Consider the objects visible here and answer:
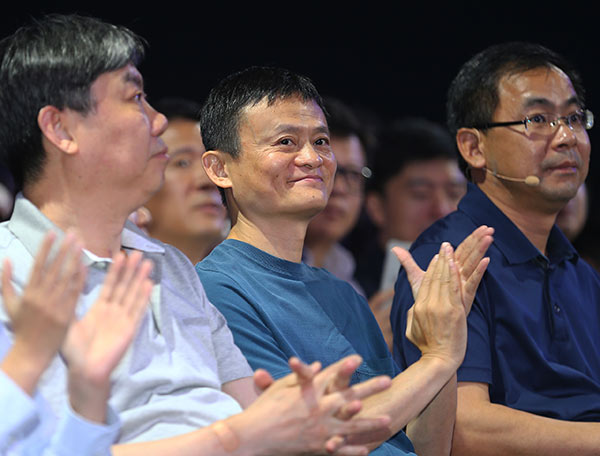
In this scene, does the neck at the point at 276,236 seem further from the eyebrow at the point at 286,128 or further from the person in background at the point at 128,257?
the person in background at the point at 128,257

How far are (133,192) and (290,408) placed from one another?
1.71 ft

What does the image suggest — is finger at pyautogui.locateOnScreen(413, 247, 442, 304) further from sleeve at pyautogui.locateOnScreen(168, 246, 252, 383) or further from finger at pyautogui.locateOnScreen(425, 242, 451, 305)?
sleeve at pyautogui.locateOnScreen(168, 246, 252, 383)

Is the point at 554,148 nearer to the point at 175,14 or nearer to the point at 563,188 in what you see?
the point at 563,188

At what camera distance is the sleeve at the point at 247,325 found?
1.85 m

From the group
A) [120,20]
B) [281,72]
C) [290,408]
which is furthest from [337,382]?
[120,20]

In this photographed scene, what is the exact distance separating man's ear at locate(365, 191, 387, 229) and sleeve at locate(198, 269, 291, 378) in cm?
210

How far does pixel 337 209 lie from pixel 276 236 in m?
1.65

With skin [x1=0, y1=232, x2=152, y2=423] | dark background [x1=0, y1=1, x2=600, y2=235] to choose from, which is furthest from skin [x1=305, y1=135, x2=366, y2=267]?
skin [x1=0, y1=232, x2=152, y2=423]

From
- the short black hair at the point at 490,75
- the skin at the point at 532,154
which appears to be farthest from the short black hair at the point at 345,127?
the skin at the point at 532,154

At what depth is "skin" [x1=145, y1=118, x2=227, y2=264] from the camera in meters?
3.20

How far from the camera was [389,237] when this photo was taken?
398 cm

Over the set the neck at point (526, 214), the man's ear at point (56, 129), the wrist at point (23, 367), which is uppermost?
the man's ear at point (56, 129)

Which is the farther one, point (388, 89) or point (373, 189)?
point (388, 89)

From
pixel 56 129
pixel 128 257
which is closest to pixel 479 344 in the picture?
pixel 128 257
